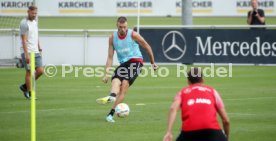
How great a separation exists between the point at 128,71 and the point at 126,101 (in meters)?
3.53

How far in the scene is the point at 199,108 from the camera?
10.4 metres

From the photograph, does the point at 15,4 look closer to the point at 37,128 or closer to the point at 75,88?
the point at 75,88

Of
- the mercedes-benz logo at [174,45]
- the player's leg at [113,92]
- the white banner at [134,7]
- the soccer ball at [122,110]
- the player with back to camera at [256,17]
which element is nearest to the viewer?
the soccer ball at [122,110]

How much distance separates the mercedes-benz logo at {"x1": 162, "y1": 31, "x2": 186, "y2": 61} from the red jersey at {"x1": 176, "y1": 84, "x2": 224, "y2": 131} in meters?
21.8

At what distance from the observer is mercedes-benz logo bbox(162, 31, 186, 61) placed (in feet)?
106

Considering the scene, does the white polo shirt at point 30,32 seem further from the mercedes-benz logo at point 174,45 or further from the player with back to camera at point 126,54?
the mercedes-benz logo at point 174,45

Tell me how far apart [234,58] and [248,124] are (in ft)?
50.9

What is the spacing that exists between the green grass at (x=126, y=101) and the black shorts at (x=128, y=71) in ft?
2.72

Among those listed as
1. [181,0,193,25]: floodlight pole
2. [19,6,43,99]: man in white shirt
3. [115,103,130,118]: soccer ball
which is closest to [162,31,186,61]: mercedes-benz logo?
[181,0,193,25]: floodlight pole

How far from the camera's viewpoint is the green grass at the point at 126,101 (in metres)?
14.9

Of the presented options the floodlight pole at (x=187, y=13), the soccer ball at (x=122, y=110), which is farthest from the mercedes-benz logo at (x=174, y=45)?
the soccer ball at (x=122, y=110)

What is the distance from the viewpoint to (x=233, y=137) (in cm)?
1440

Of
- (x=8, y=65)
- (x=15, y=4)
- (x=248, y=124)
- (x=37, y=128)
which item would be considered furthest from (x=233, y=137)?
(x=15, y=4)

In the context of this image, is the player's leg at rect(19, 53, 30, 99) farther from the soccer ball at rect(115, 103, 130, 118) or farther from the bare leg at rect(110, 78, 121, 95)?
the soccer ball at rect(115, 103, 130, 118)
